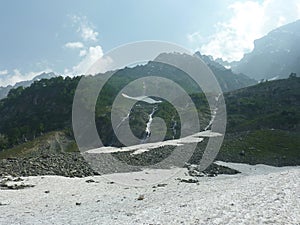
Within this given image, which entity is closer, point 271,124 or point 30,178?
point 30,178

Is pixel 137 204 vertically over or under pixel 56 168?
under

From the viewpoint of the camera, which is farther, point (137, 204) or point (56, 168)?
point (56, 168)

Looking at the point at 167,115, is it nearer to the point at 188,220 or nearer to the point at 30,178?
the point at 30,178

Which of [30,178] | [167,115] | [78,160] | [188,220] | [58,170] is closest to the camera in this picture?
[188,220]

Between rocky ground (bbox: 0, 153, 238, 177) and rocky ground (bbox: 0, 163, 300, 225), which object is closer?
rocky ground (bbox: 0, 163, 300, 225)

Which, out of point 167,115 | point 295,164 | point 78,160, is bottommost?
point 295,164

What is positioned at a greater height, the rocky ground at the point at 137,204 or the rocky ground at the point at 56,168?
the rocky ground at the point at 56,168

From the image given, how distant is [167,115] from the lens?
195500 mm

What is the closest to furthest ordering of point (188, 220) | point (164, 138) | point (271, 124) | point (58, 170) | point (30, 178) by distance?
point (188, 220), point (30, 178), point (58, 170), point (271, 124), point (164, 138)

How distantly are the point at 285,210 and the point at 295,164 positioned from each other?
44564 mm

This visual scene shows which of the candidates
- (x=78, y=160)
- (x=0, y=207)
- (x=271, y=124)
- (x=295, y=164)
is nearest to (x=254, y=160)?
(x=295, y=164)

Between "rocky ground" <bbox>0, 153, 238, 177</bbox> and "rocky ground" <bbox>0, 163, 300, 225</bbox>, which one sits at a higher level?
"rocky ground" <bbox>0, 153, 238, 177</bbox>

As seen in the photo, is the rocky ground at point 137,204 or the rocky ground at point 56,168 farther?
the rocky ground at point 56,168

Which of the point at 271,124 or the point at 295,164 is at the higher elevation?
the point at 271,124
